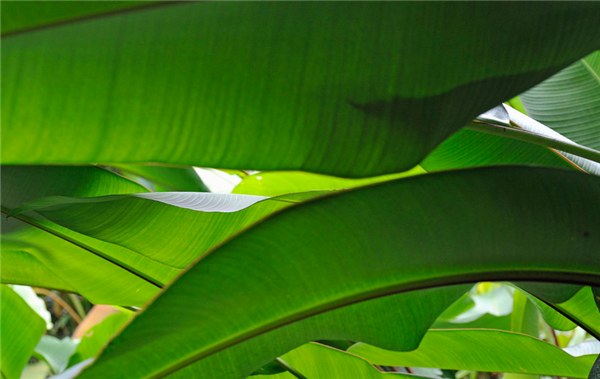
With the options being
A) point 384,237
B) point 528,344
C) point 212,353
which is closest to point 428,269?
point 384,237

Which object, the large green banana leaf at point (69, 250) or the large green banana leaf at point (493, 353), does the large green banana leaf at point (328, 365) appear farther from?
the large green banana leaf at point (69, 250)

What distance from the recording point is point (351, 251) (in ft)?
0.88

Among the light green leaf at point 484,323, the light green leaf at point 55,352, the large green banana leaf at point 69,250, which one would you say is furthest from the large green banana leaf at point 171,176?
the light green leaf at point 55,352

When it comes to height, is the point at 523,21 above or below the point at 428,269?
above

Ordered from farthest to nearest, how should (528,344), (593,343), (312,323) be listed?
(593,343)
(528,344)
(312,323)

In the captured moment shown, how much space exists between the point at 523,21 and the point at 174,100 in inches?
7.1

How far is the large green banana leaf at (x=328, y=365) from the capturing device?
1.57 feet

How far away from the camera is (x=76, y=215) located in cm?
32

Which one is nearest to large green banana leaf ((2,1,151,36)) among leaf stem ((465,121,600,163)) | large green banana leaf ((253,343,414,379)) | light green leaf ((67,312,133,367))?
leaf stem ((465,121,600,163))

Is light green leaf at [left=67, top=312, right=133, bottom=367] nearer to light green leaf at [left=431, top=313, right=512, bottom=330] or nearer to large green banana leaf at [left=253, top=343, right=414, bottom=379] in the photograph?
large green banana leaf at [left=253, top=343, right=414, bottom=379]

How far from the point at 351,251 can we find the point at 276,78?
12 cm

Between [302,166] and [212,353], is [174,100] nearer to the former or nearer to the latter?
[302,166]

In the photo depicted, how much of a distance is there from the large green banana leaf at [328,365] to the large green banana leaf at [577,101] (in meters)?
0.39

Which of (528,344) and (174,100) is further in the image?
(528,344)
